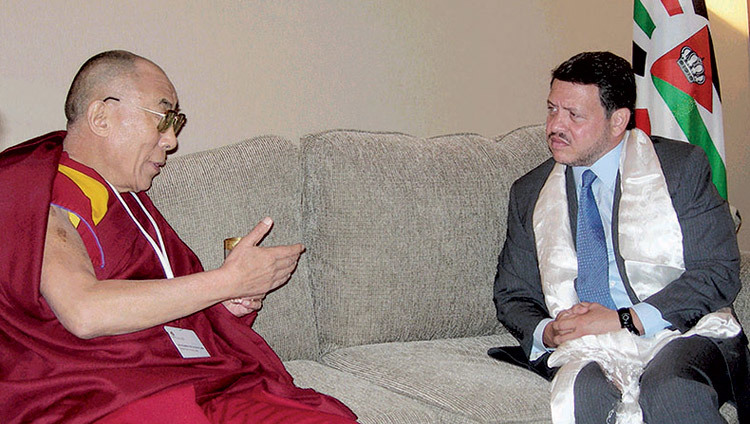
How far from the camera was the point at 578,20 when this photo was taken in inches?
157

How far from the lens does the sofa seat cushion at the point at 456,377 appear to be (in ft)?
6.45

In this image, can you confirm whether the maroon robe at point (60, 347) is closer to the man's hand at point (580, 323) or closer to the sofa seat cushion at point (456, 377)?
the sofa seat cushion at point (456, 377)

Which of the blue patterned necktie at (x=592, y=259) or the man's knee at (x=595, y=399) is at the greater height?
the blue patterned necktie at (x=592, y=259)

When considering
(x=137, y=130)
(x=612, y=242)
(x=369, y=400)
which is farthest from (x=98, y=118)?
(x=612, y=242)

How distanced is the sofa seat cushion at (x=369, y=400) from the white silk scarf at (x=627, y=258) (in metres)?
0.31

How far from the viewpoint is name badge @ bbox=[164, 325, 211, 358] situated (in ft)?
5.61

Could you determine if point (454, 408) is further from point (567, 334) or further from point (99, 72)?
point (99, 72)

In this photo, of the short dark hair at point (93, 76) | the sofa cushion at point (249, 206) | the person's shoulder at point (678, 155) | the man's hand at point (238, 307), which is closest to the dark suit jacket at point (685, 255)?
the person's shoulder at point (678, 155)

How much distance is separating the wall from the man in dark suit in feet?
3.18

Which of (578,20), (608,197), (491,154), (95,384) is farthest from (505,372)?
(578,20)

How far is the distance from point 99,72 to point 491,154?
1387 mm

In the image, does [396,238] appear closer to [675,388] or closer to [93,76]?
[675,388]

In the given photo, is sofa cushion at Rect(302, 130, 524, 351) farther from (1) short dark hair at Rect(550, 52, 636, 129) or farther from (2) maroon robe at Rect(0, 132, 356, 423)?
(2) maroon robe at Rect(0, 132, 356, 423)

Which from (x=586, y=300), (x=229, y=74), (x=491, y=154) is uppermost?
(x=229, y=74)
